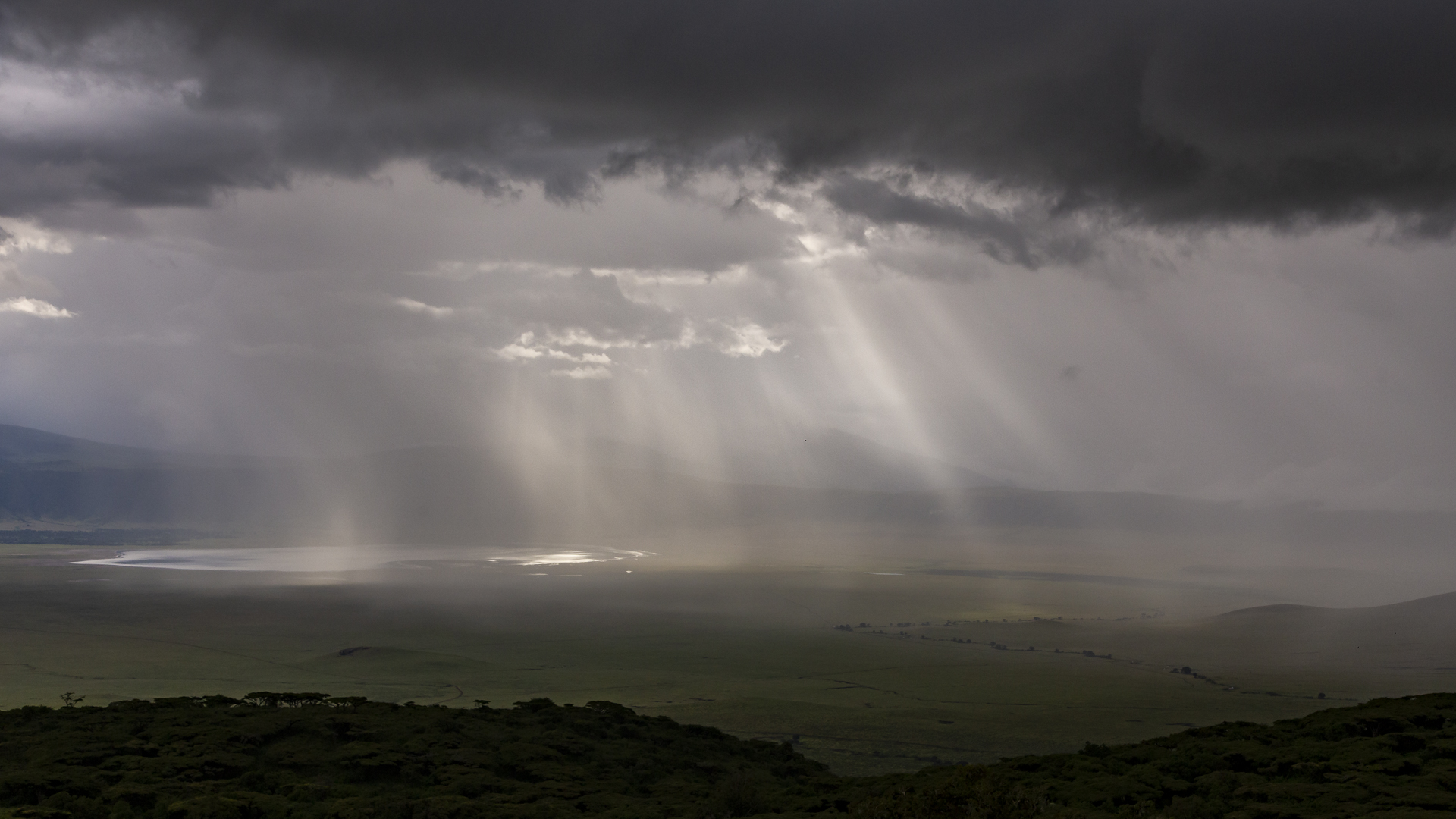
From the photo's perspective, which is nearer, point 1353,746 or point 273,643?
point 1353,746

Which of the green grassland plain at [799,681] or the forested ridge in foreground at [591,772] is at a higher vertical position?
the forested ridge in foreground at [591,772]

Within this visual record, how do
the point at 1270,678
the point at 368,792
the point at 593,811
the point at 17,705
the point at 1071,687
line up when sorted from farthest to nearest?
the point at 1270,678 < the point at 1071,687 < the point at 17,705 < the point at 368,792 < the point at 593,811

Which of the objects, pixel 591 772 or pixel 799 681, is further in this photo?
pixel 799 681

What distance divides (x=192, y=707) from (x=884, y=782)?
38687 mm

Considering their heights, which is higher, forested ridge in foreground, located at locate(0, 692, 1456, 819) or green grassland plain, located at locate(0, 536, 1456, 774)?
forested ridge in foreground, located at locate(0, 692, 1456, 819)

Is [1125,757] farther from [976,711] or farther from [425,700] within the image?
[425,700]

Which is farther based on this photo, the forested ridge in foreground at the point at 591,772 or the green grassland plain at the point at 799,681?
the green grassland plain at the point at 799,681

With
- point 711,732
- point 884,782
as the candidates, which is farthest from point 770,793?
point 711,732

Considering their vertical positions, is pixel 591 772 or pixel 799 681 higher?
pixel 591 772

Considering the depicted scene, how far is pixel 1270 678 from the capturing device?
161m

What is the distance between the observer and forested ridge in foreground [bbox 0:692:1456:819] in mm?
30078

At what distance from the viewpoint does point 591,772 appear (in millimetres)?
45750

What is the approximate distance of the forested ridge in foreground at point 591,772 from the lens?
30.1 m

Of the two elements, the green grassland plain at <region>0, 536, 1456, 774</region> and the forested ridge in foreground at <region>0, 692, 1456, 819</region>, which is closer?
the forested ridge in foreground at <region>0, 692, 1456, 819</region>
